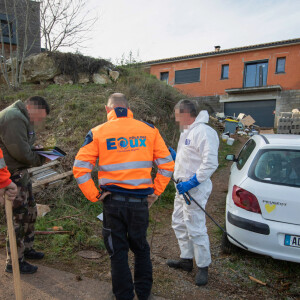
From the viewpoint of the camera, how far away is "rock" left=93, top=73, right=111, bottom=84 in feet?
34.7

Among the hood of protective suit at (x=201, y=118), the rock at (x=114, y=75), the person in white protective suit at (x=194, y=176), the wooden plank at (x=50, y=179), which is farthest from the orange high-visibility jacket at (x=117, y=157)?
the rock at (x=114, y=75)

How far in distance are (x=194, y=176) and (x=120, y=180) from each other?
0.88 m

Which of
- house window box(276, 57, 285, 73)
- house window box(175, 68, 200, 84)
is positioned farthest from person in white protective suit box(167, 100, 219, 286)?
house window box(175, 68, 200, 84)

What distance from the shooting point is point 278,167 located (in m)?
2.96

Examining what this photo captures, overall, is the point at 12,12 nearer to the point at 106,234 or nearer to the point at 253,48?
the point at 106,234

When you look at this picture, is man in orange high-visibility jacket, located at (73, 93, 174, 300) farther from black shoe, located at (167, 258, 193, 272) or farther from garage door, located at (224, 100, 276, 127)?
garage door, located at (224, 100, 276, 127)

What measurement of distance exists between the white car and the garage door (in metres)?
21.4

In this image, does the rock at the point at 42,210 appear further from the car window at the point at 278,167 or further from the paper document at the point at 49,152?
the car window at the point at 278,167

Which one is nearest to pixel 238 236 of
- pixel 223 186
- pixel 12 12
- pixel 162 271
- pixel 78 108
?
pixel 162 271

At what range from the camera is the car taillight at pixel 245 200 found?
9.17 feet

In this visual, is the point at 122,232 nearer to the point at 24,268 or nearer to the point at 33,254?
the point at 24,268

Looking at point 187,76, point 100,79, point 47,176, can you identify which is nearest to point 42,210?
point 47,176

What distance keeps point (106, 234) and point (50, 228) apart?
2.09 meters

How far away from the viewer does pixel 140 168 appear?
7.00 feet
